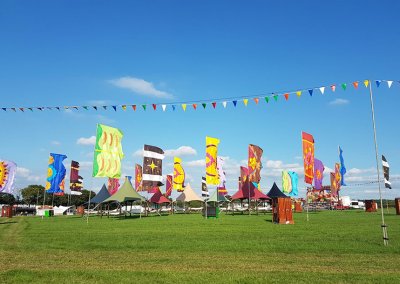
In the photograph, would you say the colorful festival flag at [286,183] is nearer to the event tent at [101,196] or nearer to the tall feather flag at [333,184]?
the tall feather flag at [333,184]

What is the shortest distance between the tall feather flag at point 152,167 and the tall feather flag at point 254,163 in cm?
890

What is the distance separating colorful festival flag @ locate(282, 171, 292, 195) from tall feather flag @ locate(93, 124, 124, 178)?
3705 cm

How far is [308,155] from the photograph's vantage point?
26953 mm

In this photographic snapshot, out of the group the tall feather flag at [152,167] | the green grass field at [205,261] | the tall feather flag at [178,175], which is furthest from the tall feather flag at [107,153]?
the tall feather flag at [178,175]

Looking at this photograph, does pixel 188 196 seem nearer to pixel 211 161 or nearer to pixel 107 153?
pixel 211 161

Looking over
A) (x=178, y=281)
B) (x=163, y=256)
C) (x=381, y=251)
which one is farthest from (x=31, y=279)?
(x=381, y=251)

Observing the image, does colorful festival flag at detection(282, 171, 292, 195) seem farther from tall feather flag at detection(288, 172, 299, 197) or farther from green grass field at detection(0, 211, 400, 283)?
green grass field at detection(0, 211, 400, 283)

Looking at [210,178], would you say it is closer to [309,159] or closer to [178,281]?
[309,159]

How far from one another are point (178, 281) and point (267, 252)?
4.53m

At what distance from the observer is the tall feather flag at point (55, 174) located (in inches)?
1464

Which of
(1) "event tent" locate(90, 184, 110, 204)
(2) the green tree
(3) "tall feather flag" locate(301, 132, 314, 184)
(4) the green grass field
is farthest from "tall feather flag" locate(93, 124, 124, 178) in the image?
(2) the green tree

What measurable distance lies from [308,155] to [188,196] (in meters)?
29.2

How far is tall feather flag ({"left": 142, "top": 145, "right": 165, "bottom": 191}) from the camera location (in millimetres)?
33625

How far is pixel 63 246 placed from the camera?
12.9m
